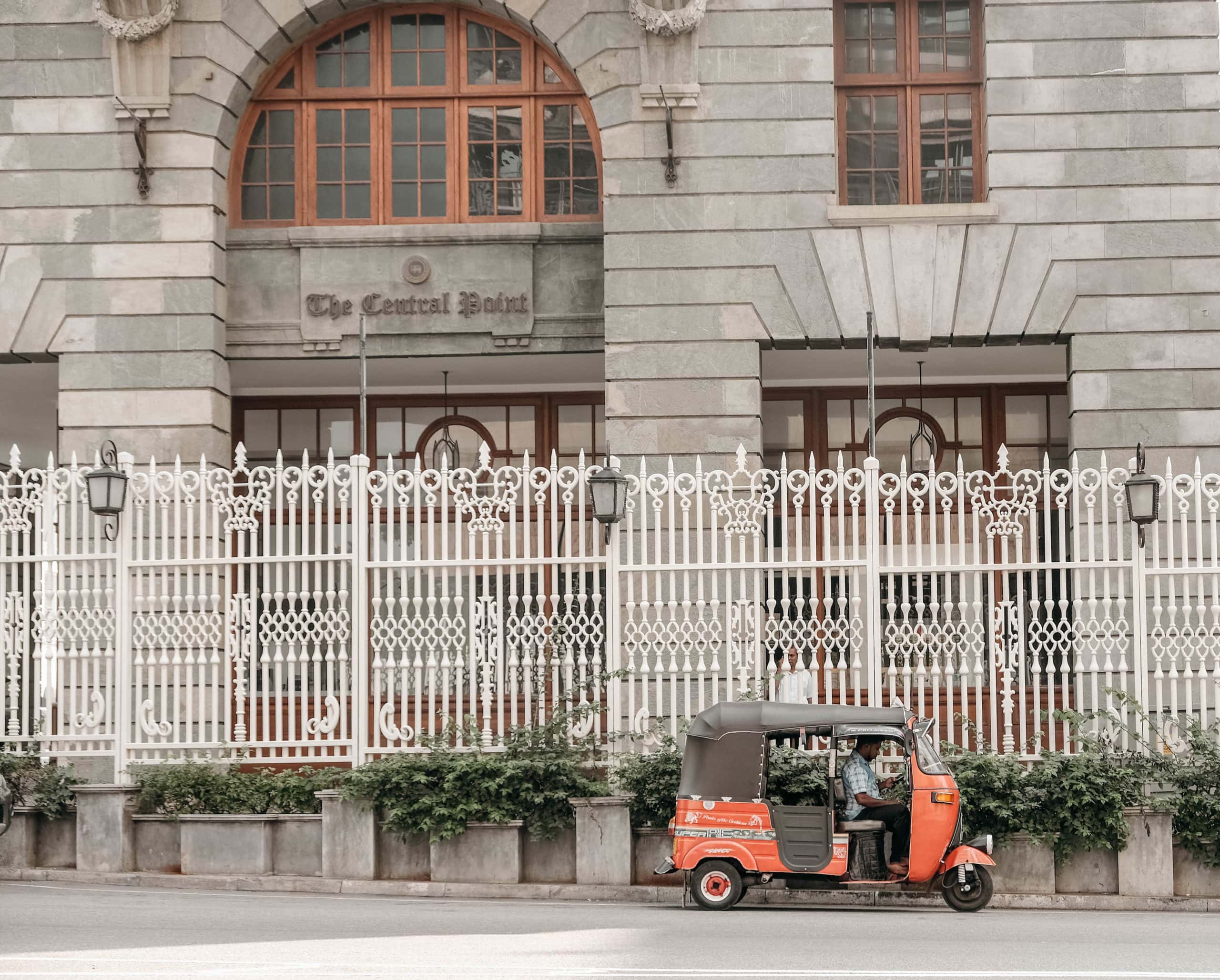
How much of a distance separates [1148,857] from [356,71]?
499 inches

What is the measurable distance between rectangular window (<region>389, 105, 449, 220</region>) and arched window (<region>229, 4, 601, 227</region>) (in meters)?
0.01

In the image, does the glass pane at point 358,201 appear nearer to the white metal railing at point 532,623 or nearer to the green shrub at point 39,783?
the white metal railing at point 532,623

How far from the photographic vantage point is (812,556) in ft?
48.5

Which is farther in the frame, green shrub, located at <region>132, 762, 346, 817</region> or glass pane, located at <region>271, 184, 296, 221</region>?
glass pane, located at <region>271, 184, 296, 221</region>

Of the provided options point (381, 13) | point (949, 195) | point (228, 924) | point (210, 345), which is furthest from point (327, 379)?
point (228, 924)

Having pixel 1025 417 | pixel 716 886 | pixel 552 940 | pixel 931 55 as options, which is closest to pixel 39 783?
pixel 552 940

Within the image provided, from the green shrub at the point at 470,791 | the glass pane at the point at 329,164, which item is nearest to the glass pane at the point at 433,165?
the glass pane at the point at 329,164

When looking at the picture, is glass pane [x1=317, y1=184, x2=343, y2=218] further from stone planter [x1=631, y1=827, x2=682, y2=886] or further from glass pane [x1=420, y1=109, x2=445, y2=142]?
stone planter [x1=631, y1=827, x2=682, y2=886]

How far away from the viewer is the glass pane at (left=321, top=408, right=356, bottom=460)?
21.3 m

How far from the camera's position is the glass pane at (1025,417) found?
68.6ft

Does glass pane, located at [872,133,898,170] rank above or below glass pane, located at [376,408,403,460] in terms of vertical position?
above

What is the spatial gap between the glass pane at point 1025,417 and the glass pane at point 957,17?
452 cm

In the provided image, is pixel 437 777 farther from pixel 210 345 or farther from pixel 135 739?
pixel 210 345

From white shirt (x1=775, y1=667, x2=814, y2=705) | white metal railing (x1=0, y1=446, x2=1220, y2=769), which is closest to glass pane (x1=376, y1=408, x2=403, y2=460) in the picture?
white metal railing (x1=0, y1=446, x2=1220, y2=769)
